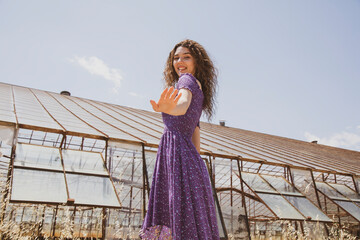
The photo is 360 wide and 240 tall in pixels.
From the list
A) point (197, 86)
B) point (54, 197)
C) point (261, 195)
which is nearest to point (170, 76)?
point (197, 86)

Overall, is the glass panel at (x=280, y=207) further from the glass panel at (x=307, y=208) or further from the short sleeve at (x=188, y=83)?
the short sleeve at (x=188, y=83)

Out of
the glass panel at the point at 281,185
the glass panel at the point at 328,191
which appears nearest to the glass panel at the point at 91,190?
the glass panel at the point at 281,185

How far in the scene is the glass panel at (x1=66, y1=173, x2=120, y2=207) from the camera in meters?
3.51

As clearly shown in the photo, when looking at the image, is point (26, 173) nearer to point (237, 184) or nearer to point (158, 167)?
point (158, 167)

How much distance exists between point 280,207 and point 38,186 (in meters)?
3.84

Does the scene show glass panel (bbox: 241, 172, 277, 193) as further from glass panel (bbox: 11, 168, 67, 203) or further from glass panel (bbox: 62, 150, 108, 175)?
glass panel (bbox: 11, 168, 67, 203)

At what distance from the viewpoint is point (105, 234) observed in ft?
12.2

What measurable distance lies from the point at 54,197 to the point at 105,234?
33.2 inches

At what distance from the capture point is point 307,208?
5410mm

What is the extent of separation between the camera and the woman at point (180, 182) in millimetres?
1523

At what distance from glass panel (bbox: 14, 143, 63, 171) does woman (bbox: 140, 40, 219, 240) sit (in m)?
2.51

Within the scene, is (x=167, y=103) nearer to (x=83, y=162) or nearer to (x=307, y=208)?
Answer: (x=83, y=162)

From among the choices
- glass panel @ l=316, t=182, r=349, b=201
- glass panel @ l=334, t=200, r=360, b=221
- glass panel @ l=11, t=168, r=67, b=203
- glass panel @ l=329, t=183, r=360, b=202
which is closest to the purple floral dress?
glass panel @ l=11, t=168, r=67, b=203

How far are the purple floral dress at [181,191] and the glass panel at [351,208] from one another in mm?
5819
